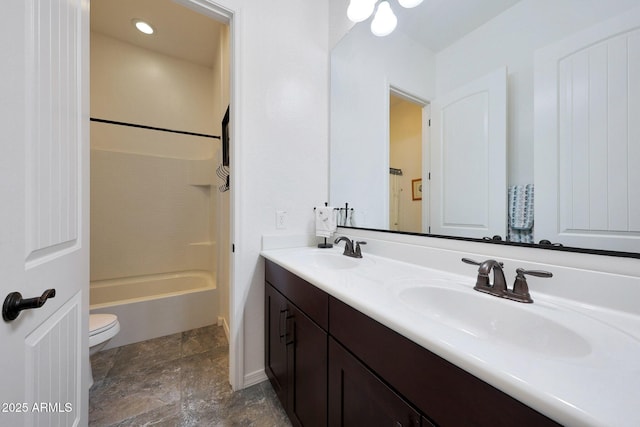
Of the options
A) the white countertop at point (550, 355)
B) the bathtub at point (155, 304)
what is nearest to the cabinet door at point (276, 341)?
the white countertop at point (550, 355)

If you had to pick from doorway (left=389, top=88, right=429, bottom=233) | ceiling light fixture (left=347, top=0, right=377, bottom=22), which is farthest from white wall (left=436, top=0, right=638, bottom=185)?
ceiling light fixture (left=347, top=0, right=377, bottom=22)

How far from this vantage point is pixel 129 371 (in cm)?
149

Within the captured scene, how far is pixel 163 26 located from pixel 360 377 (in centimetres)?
304

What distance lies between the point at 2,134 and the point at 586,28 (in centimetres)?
146

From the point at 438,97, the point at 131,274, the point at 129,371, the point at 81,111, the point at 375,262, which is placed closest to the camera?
the point at 81,111

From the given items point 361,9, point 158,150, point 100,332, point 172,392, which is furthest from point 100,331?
point 361,9

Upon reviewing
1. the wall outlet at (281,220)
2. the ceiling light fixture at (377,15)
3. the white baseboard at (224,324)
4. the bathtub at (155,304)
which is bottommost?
the white baseboard at (224,324)

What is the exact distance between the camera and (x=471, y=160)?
3.07 ft

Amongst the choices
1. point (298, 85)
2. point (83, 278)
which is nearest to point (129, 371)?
point (83, 278)

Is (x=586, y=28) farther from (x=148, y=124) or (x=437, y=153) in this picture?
(x=148, y=124)

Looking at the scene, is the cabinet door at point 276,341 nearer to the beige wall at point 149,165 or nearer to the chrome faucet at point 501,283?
the chrome faucet at point 501,283

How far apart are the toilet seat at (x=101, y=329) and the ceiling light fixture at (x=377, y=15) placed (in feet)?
7.61

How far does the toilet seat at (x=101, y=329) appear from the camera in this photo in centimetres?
131

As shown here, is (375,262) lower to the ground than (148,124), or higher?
lower
